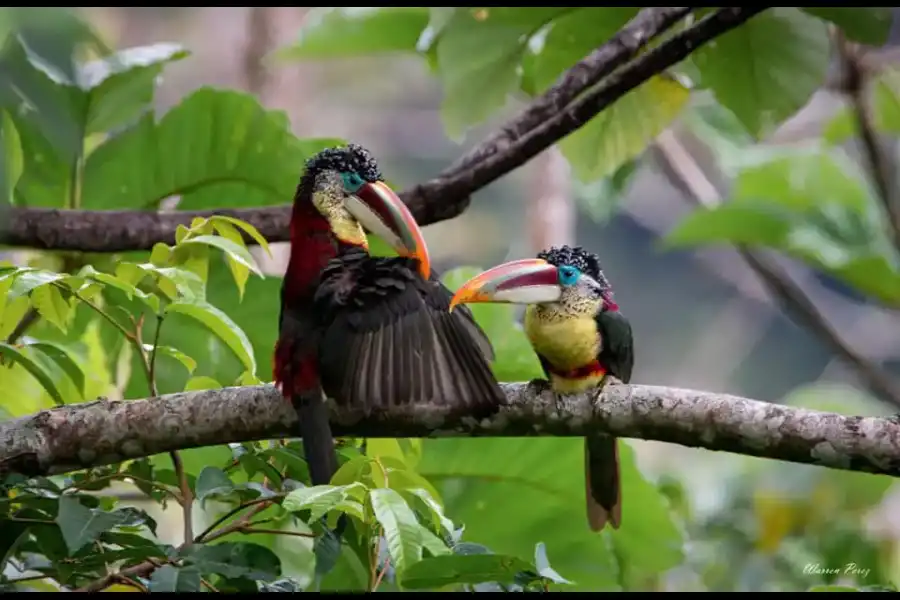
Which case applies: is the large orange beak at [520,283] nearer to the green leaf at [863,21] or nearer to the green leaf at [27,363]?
the green leaf at [27,363]

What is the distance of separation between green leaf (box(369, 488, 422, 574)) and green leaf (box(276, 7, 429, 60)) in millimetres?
1531

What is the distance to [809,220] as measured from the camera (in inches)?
129

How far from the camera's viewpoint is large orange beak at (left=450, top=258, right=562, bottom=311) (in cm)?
173

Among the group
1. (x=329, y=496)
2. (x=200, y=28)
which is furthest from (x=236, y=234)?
(x=200, y=28)

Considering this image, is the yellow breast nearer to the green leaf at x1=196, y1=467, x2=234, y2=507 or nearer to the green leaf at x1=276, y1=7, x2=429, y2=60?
the green leaf at x1=196, y1=467, x2=234, y2=507

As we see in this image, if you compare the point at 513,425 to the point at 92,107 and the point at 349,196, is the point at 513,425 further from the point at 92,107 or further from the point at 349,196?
the point at 92,107

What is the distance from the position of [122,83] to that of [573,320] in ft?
3.80

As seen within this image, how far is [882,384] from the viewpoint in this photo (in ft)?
9.57

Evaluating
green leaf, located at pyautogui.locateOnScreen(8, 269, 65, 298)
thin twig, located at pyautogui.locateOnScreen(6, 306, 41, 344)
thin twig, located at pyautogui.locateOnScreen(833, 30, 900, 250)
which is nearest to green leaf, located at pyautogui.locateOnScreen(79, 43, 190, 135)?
thin twig, located at pyautogui.locateOnScreen(6, 306, 41, 344)

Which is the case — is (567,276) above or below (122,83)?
below

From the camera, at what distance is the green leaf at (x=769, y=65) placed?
7.34ft

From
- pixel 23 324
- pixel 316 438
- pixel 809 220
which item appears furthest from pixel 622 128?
pixel 23 324

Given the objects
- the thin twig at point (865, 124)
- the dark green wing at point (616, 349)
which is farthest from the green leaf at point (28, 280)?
the thin twig at point (865, 124)

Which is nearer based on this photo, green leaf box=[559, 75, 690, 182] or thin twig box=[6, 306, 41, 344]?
thin twig box=[6, 306, 41, 344]
